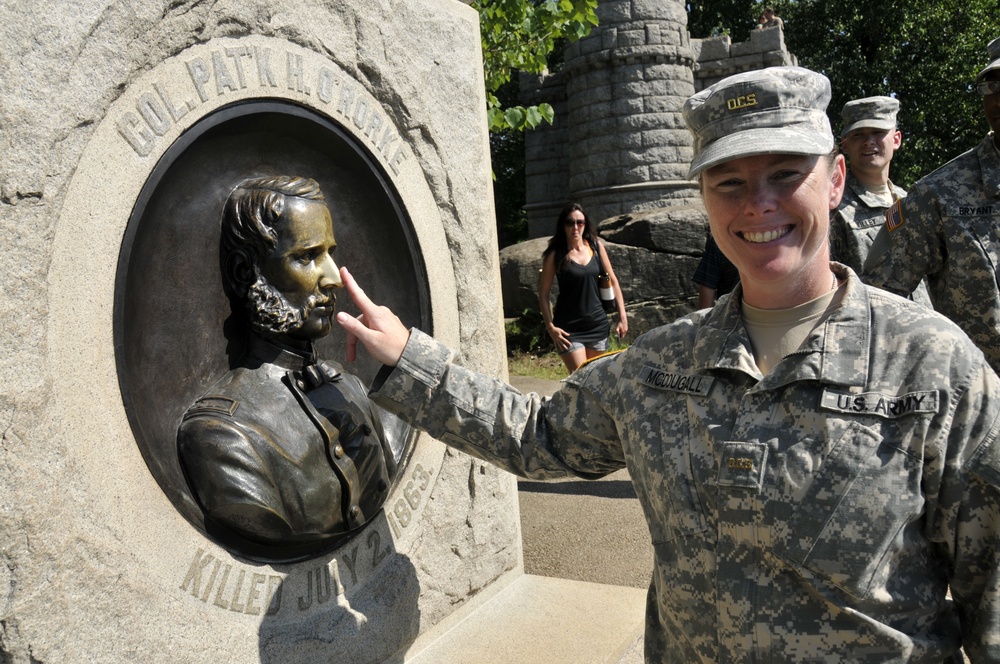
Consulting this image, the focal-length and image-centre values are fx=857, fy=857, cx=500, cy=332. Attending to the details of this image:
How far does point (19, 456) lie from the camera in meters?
1.69

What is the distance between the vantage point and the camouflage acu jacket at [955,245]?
329 centimetres

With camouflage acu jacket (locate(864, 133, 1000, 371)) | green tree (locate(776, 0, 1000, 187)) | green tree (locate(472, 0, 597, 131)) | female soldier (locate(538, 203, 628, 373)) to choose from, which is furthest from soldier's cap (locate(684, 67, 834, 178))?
green tree (locate(776, 0, 1000, 187))

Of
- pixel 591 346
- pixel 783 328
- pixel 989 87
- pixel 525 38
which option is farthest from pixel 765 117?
pixel 525 38

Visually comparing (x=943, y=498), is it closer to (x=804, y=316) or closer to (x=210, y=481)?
(x=804, y=316)

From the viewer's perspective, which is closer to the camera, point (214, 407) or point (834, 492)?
point (834, 492)

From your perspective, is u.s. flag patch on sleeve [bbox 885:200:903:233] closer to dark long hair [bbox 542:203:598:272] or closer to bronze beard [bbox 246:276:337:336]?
bronze beard [bbox 246:276:337:336]

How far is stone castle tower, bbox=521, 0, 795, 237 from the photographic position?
18000 millimetres

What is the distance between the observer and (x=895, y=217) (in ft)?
11.6

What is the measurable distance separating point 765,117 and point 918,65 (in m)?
22.6

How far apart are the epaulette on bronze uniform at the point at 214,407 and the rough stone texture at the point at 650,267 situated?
10.2 meters

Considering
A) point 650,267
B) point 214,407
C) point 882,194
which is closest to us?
point 214,407

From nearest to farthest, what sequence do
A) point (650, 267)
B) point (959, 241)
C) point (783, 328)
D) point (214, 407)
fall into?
point (783, 328) → point (214, 407) → point (959, 241) → point (650, 267)

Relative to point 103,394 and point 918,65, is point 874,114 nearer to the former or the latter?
point 103,394

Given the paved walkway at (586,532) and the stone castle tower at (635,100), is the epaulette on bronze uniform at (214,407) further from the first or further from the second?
the stone castle tower at (635,100)
